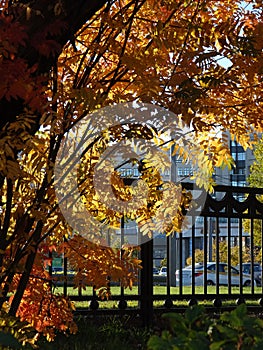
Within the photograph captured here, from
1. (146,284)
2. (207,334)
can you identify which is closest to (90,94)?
(207,334)

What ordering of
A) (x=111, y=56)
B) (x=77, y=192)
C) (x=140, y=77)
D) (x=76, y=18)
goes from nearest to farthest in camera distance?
(x=76, y=18)
(x=140, y=77)
(x=77, y=192)
(x=111, y=56)

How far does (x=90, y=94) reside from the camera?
3719 millimetres

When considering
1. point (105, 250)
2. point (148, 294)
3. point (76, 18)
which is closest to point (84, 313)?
point (148, 294)

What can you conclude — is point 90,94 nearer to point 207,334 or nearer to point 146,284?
point 207,334

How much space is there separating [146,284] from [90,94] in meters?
3.68

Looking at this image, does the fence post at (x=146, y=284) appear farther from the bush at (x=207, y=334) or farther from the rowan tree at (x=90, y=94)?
the bush at (x=207, y=334)

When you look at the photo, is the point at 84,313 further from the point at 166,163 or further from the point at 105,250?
the point at 166,163

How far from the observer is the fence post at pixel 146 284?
6.94 m

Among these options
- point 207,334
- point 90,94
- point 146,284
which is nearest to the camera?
point 207,334

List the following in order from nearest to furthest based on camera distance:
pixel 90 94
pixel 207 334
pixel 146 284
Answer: pixel 207 334, pixel 90 94, pixel 146 284

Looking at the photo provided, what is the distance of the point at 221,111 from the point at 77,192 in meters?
1.43

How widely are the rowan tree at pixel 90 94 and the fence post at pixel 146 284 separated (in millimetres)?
1821

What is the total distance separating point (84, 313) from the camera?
22.1 feet

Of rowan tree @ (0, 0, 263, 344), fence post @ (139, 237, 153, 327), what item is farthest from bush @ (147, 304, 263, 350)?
fence post @ (139, 237, 153, 327)
